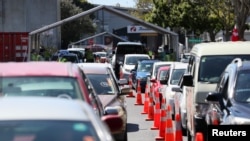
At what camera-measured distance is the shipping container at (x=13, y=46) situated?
46.8 meters

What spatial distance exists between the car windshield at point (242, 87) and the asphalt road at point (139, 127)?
5.27 m

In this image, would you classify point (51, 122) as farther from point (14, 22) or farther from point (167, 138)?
point (14, 22)

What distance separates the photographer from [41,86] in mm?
8352

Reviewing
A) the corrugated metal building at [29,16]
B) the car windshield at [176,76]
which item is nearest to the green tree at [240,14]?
the car windshield at [176,76]

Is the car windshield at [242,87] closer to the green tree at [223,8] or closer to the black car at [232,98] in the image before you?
the black car at [232,98]

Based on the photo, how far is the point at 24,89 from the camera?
27.3 feet

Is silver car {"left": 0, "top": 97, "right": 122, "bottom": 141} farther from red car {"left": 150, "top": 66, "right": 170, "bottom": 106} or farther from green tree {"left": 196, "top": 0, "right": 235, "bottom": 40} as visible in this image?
green tree {"left": 196, "top": 0, "right": 235, "bottom": 40}

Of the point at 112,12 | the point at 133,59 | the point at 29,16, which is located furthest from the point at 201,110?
the point at 29,16

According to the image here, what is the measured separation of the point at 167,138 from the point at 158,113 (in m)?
3.84

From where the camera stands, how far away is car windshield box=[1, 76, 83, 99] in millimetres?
8188

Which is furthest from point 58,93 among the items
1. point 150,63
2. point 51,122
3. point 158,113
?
point 150,63

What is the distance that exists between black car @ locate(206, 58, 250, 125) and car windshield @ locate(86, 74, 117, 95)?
329cm

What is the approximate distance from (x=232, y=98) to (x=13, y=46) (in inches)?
1498

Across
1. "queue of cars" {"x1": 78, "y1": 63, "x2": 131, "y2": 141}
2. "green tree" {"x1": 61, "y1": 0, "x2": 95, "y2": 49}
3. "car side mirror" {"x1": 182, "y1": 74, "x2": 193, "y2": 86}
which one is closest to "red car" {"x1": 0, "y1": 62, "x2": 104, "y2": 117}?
"queue of cars" {"x1": 78, "y1": 63, "x2": 131, "y2": 141}
